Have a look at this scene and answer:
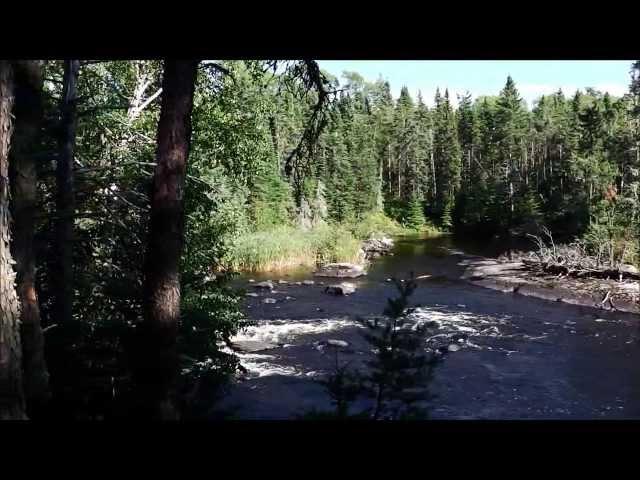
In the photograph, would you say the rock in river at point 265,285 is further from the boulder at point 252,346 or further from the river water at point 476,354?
the boulder at point 252,346

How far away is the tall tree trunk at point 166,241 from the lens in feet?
11.2

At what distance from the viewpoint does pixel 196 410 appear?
566 cm

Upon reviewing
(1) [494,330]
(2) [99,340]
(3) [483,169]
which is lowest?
(1) [494,330]

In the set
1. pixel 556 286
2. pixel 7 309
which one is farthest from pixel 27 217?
pixel 556 286

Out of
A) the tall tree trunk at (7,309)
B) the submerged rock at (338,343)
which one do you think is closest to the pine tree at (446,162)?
the submerged rock at (338,343)

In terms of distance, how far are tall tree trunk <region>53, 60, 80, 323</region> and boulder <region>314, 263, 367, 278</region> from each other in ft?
42.3

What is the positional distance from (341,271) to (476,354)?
838 centimetres

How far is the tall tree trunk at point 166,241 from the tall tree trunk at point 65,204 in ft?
7.44

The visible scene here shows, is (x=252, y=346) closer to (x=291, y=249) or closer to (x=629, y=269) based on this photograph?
(x=291, y=249)

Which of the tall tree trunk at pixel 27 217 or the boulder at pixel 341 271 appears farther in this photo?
the boulder at pixel 341 271

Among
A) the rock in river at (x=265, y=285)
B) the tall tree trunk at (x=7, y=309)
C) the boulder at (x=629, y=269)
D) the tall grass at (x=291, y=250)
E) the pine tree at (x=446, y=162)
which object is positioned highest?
the pine tree at (x=446, y=162)
